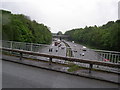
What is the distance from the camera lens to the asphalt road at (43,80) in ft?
14.0

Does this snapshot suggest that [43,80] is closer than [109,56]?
Yes

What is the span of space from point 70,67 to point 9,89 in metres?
3.00

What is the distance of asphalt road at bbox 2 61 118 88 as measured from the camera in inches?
168

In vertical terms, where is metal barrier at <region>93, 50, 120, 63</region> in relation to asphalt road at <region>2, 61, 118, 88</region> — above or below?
above

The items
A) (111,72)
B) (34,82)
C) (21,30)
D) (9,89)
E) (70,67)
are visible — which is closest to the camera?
(9,89)

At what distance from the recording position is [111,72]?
5.56 metres

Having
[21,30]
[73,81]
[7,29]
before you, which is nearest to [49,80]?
[73,81]

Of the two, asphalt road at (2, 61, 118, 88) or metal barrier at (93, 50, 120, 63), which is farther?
metal barrier at (93, 50, 120, 63)

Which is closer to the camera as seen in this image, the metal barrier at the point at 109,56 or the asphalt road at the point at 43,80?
the asphalt road at the point at 43,80

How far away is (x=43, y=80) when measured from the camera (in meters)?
4.67

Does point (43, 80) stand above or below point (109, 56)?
below

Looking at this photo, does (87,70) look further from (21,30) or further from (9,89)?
(21,30)

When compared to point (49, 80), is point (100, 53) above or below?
above

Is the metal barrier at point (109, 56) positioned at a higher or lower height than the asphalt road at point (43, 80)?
higher
